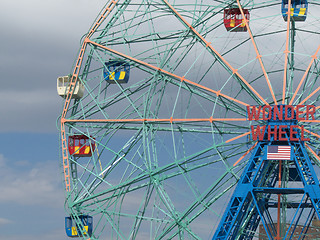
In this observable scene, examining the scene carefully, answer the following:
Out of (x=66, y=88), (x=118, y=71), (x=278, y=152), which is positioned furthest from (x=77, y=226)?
(x=278, y=152)

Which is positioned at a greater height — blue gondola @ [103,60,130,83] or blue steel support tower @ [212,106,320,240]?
blue gondola @ [103,60,130,83]

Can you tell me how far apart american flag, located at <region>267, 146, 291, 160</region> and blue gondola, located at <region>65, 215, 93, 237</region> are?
45.5 ft

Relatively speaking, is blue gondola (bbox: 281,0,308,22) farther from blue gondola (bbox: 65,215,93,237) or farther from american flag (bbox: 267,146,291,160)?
blue gondola (bbox: 65,215,93,237)

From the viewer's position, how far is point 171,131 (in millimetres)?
62875

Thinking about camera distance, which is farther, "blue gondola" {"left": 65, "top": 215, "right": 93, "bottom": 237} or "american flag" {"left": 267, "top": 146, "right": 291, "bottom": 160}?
"blue gondola" {"left": 65, "top": 215, "right": 93, "bottom": 237}

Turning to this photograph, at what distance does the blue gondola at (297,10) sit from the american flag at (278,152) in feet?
31.6

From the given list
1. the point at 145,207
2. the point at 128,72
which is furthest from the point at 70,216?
the point at 128,72

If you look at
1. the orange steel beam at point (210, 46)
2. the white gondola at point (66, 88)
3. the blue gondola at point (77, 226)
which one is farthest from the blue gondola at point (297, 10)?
the blue gondola at point (77, 226)

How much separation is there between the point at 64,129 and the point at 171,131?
7513 millimetres

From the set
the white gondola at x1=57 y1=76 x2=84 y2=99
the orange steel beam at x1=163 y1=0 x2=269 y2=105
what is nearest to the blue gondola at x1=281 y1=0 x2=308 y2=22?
the orange steel beam at x1=163 y1=0 x2=269 y2=105

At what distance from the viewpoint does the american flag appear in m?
57.1

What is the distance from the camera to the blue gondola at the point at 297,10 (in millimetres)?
61969

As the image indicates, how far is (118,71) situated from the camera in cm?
6550

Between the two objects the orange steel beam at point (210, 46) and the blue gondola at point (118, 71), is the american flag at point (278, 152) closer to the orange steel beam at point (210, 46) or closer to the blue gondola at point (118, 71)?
the orange steel beam at point (210, 46)
